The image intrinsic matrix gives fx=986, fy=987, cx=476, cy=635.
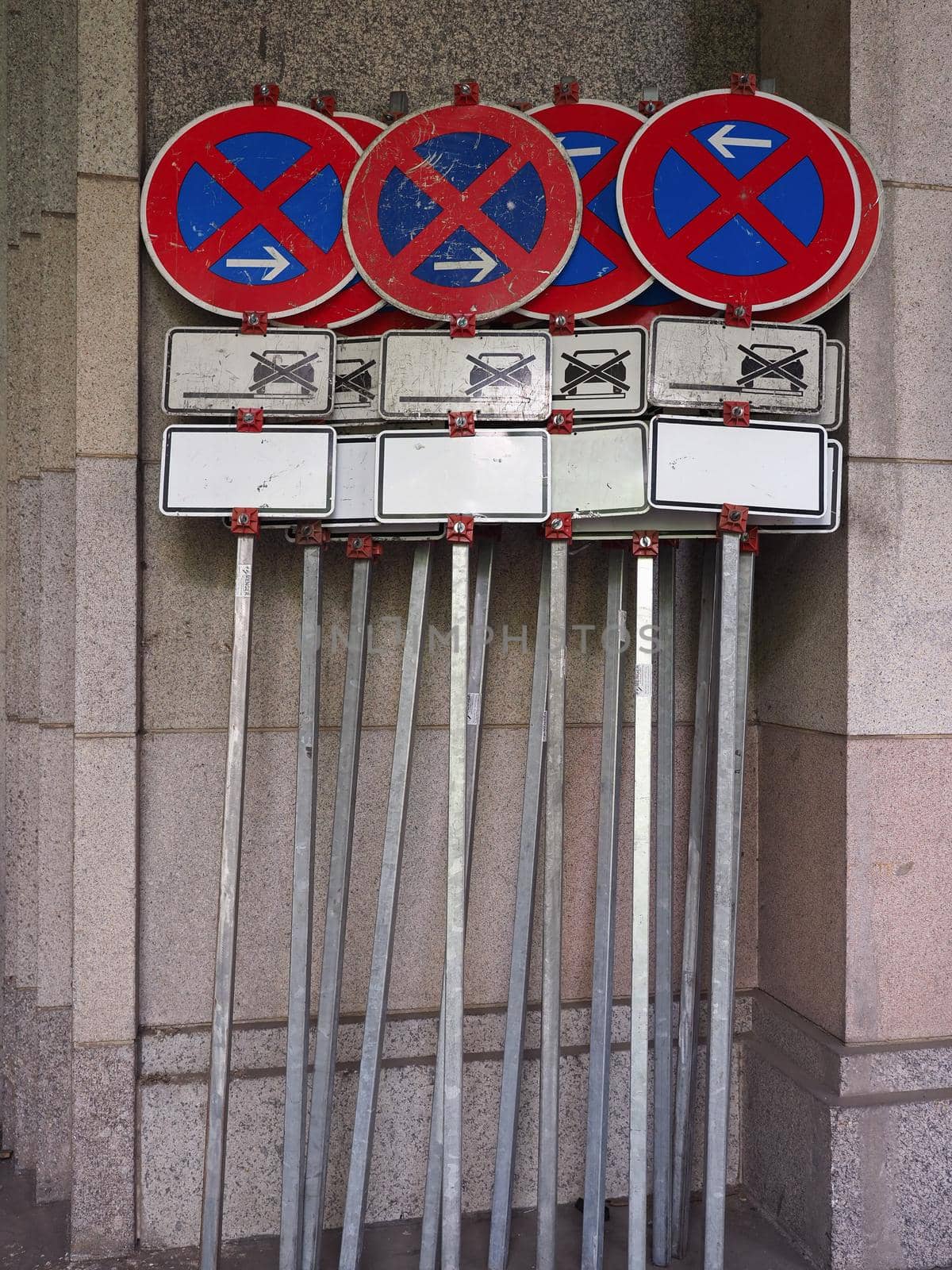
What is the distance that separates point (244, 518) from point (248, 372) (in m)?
0.44

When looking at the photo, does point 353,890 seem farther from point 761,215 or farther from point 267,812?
point 761,215

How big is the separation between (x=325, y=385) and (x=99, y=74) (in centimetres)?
121

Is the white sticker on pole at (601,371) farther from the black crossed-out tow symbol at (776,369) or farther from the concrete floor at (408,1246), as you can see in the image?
the concrete floor at (408,1246)

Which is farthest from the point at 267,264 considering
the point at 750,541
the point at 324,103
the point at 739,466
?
the point at 750,541

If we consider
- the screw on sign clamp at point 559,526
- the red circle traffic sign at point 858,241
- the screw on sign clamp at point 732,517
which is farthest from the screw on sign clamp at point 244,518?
the red circle traffic sign at point 858,241

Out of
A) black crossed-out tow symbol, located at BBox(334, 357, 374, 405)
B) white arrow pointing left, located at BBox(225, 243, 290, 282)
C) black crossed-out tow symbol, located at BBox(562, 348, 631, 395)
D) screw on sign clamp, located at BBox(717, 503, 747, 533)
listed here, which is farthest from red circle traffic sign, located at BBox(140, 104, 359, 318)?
screw on sign clamp, located at BBox(717, 503, 747, 533)

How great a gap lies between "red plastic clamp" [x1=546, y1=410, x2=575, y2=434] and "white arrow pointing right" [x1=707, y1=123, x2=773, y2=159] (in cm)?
93

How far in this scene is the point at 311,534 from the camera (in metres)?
2.99

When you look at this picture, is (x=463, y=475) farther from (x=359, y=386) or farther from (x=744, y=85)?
(x=744, y=85)

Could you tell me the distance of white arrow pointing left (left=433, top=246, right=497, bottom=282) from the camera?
294 cm

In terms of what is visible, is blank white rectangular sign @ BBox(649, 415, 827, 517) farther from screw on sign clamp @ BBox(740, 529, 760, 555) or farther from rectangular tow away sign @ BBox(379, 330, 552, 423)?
rectangular tow away sign @ BBox(379, 330, 552, 423)

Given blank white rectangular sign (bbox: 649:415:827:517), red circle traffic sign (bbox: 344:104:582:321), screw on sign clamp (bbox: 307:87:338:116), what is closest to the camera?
blank white rectangular sign (bbox: 649:415:827:517)

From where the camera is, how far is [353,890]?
3.27m

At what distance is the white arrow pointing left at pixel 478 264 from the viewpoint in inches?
116
